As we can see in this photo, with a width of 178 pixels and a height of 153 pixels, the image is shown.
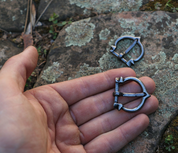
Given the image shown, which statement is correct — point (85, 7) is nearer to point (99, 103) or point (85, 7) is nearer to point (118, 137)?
point (99, 103)

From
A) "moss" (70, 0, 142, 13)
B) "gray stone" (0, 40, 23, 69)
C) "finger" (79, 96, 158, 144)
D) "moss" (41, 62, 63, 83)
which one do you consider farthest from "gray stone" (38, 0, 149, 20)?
"finger" (79, 96, 158, 144)

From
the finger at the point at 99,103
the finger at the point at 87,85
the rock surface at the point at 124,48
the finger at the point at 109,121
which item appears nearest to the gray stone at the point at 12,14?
the rock surface at the point at 124,48

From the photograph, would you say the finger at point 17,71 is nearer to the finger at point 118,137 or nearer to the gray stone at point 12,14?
the finger at point 118,137

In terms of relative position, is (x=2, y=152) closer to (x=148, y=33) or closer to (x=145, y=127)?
(x=145, y=127)

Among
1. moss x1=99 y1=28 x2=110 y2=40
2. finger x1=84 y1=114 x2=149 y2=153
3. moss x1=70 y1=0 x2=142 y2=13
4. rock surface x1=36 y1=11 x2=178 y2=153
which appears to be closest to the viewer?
finger x1=84 y1=114 x2=149 y2=153

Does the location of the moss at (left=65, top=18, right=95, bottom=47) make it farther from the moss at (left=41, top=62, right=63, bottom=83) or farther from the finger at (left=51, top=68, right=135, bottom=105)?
the finger at (left=51, top=68, right=135, bottom=105)

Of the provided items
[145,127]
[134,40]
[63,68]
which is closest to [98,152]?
[145,127]

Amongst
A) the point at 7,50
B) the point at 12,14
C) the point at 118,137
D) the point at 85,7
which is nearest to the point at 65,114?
the point at 118,137
